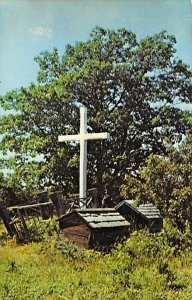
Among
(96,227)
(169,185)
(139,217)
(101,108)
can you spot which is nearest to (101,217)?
(96,227)

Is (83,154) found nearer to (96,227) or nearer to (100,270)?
(96,227)

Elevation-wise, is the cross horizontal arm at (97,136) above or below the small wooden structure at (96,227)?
above

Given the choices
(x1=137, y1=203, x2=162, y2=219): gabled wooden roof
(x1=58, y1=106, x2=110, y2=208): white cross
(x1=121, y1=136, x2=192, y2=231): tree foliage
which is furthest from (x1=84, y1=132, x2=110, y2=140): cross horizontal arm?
(x1=137, y1=203, x2=162, y2=219): gabled wooden roof

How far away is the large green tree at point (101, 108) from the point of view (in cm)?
207

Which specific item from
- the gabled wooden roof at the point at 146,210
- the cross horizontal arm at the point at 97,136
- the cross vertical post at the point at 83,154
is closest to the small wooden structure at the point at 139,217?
the gabled wooden roof at the point at 146,210

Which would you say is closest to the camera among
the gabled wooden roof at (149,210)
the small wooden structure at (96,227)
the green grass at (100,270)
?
the green grass at (100,270)

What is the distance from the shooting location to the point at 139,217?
208 cm

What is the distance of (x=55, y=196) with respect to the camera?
212 cm

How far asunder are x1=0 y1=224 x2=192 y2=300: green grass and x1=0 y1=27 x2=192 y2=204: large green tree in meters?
0.26

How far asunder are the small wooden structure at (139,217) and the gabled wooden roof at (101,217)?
33mm

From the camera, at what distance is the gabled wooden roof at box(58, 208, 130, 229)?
1.99m

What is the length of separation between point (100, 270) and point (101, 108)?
0.64 m

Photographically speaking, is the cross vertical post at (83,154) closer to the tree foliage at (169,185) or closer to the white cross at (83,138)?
the white cross at (83,138)

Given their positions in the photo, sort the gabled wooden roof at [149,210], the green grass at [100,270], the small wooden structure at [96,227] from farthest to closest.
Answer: the gabled wooden roof at [149,210], the small wooden structure at [96,227], the green grass at [100,270]
